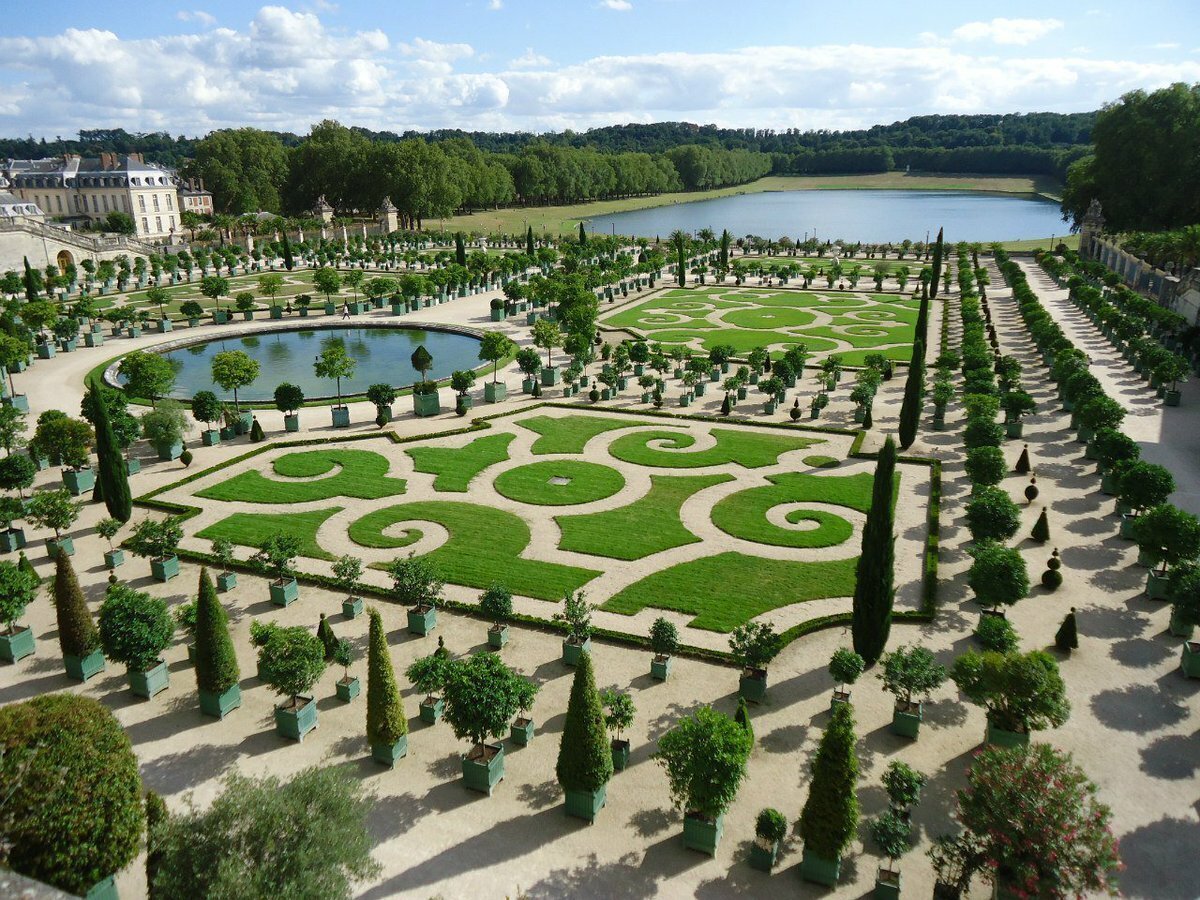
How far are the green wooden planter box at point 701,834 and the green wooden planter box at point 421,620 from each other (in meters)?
10.6

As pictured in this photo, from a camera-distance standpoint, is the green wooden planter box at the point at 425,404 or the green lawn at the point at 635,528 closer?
the green lawn at the point at 635,528

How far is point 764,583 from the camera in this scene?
89.0 feet

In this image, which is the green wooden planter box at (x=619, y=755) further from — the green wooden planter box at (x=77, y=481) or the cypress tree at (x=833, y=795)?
the green wooden planter box at (x=77, y=481)

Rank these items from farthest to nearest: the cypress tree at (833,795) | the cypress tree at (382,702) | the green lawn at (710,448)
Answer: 1. the green lawn at (710,448)
2. the cypress tree at (382,702)
3. the cypress tree at (833,795)

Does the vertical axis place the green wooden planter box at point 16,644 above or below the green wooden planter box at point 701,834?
above

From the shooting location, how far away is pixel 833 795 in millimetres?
15211

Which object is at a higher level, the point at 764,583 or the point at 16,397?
the point at 16,397

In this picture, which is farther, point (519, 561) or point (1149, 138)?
point (1149, 138)

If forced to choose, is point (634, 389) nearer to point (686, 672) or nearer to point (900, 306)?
point (686, 672)

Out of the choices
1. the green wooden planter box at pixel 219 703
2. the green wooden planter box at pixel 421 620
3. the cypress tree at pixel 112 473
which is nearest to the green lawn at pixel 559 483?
the green wooden planter box at pixel 421 620

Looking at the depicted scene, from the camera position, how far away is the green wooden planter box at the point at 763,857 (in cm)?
1602

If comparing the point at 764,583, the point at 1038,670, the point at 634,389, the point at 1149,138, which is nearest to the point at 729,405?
the point at 634,389

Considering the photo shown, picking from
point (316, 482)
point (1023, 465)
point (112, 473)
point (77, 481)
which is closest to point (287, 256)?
point (77, 481)

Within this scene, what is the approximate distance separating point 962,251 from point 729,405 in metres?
77.6
